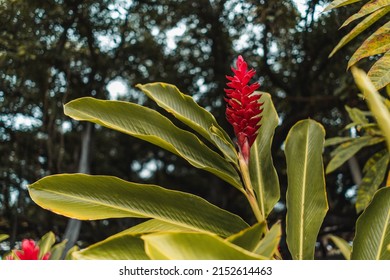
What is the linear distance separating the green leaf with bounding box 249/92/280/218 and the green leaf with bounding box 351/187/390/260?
176 mm

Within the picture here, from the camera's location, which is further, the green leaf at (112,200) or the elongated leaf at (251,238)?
the green leaf at (112,200)

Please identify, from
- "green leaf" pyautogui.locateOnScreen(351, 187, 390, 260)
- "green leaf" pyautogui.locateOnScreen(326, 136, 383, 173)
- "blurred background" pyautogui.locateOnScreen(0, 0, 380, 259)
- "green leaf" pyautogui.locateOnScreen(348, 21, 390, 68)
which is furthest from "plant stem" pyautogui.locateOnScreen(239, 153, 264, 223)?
"blurred background" pyautogui.locateOnScreen(0, 0, 380, 259)

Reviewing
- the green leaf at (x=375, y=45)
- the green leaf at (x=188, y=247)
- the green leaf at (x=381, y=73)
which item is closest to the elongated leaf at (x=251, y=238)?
the green leaf at (x=188, y=247)

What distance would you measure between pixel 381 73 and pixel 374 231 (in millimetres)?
609

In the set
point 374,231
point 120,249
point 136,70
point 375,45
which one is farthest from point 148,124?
point 136,70

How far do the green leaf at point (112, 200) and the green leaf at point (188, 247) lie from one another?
13.9 inches

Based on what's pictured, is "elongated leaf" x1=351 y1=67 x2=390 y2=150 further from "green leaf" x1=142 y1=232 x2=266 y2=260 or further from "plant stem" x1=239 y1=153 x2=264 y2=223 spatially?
"plant stem" x1=239 y1=153 x2=264 y2=223

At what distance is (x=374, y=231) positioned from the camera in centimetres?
105

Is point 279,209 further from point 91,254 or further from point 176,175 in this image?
point 91,254

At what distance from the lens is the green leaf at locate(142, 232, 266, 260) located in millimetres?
682

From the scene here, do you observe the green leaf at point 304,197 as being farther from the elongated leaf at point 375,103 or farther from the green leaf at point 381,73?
the elongated leaf at point 375,103

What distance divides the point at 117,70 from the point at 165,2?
4.14ft

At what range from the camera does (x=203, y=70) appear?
803 cm

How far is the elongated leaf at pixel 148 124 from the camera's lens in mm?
1144
